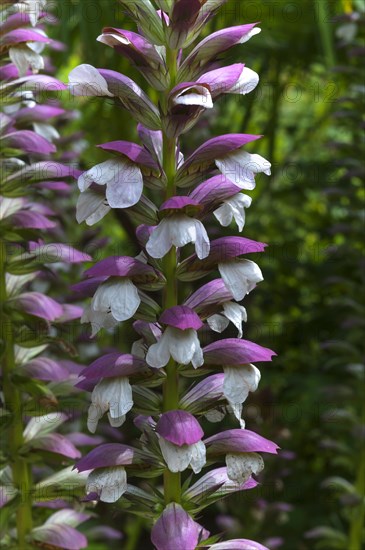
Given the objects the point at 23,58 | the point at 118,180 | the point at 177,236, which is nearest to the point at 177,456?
the point at 177,236

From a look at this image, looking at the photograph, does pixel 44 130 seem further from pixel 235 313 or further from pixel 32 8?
pixel 235 313

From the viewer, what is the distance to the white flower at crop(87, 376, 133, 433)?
141 cm

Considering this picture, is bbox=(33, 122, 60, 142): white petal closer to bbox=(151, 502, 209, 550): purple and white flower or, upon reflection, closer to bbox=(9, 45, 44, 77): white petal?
bbox=(9, 45, 44, 77): white petal

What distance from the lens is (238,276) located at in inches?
56.7

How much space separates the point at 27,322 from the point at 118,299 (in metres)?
0.60

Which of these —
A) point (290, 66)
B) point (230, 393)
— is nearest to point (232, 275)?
point (230, 393)

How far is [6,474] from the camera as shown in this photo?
2.00 meters

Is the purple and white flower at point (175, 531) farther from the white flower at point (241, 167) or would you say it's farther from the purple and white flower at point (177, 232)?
the white flower at point (241, 167)

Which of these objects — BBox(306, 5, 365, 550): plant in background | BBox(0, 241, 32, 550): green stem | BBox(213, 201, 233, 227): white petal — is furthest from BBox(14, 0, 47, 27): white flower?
BBox(306, 5, 365, 550): plant in background

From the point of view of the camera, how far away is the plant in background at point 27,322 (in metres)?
1.90

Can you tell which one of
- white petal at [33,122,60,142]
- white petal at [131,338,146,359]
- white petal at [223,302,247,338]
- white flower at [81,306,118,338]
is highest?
white flower at [81,306,118,338]

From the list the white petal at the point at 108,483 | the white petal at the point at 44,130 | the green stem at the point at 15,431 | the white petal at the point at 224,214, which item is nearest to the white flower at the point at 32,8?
the white petal at the point at 44,130

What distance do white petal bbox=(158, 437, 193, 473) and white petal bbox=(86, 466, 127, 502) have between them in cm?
10

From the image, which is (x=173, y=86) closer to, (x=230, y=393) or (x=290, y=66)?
(x=230, y=393)
